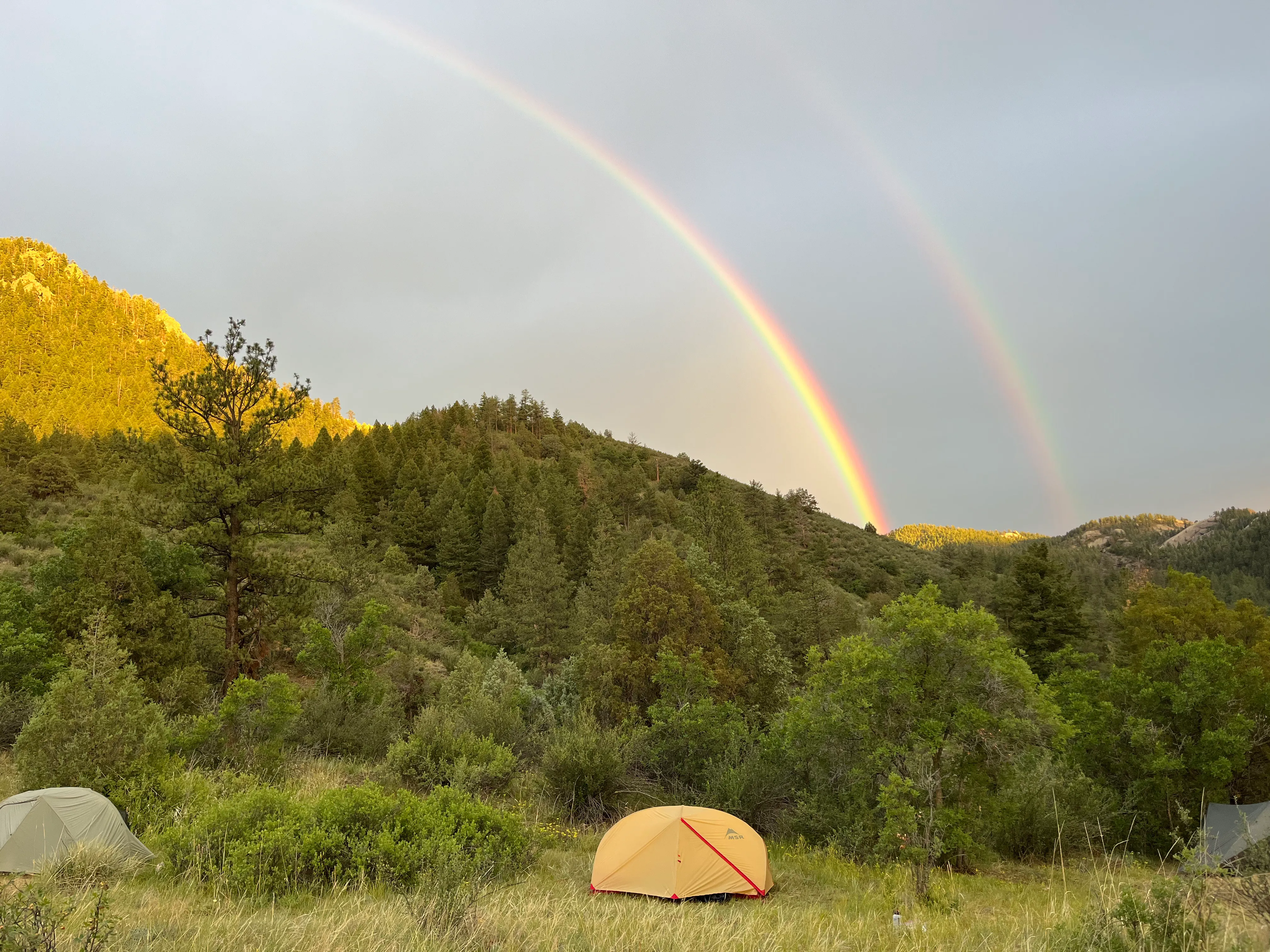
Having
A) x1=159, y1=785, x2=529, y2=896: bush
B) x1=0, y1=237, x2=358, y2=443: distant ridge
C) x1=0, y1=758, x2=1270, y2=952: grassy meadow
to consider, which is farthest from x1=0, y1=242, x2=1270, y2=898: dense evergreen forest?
x1=0, y1=237, x2=358, y2=443: distant ridge

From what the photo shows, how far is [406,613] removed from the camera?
38.0 m

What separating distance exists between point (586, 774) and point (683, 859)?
5.82 metres

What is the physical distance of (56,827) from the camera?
10180 millimetres

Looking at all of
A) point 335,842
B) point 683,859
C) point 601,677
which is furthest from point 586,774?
point 601,677

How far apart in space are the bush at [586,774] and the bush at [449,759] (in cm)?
124

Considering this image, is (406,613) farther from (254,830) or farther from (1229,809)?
(1229,809)

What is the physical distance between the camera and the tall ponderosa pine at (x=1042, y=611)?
38.2m

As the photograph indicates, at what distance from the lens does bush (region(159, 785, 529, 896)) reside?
9.17 meters

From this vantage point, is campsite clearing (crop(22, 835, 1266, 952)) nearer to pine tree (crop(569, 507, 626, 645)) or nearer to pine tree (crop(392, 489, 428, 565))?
pine tree (crop(569, 507, 626, 645))

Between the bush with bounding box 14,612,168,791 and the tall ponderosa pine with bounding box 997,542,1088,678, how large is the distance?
39.5m

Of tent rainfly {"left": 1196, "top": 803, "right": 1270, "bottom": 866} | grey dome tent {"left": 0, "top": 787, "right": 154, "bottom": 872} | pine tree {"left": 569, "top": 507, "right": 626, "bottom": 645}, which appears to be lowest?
tent rainfly {"left": 1196, "top": 803, "right": 1270, "bottom": 866}

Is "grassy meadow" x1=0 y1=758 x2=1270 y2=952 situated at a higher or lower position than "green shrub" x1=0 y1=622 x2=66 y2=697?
lower

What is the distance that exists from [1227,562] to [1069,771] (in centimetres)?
13226

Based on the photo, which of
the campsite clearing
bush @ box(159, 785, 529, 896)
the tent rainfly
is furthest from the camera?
the tent rainfly
